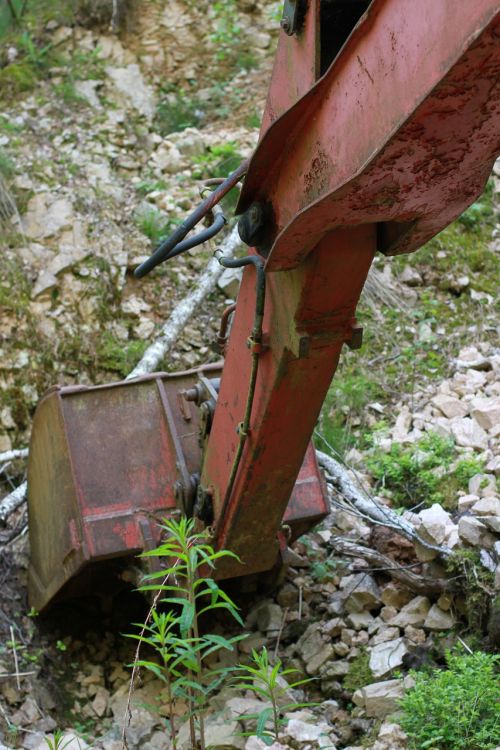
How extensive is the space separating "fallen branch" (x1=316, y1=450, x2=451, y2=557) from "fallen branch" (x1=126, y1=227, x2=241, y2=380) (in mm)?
1227

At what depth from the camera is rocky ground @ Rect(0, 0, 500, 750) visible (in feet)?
11.3

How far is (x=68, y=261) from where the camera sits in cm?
579

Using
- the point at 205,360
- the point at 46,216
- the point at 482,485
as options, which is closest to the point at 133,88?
the point at 46,216

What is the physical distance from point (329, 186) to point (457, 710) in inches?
60.7

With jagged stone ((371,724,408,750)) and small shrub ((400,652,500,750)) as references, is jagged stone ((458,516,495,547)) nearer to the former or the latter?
small shrub ((400,652,500,750))

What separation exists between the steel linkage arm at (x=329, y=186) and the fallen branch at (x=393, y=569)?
511mm

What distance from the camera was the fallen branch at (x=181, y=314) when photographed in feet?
17.6

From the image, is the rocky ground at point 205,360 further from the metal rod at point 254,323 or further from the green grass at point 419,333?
the metal rod at point 254,323

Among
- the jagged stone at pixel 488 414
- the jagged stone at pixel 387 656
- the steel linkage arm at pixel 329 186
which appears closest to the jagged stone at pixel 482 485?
the jagged stone at pixel 488 414

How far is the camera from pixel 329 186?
214 cm

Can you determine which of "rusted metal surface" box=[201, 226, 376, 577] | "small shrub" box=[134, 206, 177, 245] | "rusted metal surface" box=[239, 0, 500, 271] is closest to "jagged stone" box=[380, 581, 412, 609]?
"rusted metal surface" box=[201, 226, 376, 577]

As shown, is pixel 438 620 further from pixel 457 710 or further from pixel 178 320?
pixel 178 320

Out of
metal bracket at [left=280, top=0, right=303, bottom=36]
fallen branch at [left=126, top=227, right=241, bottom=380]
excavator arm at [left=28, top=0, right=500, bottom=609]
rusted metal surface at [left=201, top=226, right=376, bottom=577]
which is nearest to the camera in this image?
excavator arm at [left=28, top=0, right=500, bottom=609]

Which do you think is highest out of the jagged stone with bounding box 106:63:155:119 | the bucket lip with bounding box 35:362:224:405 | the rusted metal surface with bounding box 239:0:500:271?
the rusted metal surface with bounding box 239:0:500:271
